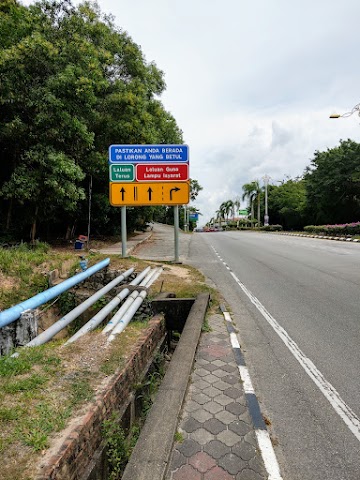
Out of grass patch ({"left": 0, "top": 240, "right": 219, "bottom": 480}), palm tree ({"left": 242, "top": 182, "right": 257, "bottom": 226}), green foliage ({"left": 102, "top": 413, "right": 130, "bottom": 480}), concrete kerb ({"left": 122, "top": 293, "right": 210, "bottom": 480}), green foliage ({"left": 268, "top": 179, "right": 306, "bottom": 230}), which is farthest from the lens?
palm tree ({"left": 242, "top": 182, "right": 257, "bottom": 226})

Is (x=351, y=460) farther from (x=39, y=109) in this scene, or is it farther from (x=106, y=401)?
(x=39, y=109)

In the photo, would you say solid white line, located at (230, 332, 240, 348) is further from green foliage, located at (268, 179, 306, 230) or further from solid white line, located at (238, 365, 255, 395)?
green foliage, located at (268, 179, 306, 230)

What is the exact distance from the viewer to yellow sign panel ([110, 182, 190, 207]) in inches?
514

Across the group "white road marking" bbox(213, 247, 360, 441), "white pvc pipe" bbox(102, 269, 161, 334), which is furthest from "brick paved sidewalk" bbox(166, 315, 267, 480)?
"white pvc pipe" bbox(102, 269, 161, 334)

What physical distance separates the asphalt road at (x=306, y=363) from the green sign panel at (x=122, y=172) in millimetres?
5385

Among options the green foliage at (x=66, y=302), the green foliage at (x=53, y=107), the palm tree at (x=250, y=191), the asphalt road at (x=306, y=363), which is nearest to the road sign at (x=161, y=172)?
the green foliage at (x=53, y=107)

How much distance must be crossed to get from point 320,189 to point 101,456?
44.0m

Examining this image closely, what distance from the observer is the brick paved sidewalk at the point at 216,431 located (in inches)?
105

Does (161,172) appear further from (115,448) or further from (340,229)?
(340,229)

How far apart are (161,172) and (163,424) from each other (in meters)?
10.8

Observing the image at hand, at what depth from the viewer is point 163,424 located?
314cm

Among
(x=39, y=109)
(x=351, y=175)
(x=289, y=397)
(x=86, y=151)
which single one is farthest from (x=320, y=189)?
(x=289, y=397)

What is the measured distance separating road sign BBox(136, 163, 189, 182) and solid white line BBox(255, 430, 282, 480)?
1080cm

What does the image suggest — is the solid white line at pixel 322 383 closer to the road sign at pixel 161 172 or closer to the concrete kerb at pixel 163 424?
the concrete kerb at pixel 163 424
